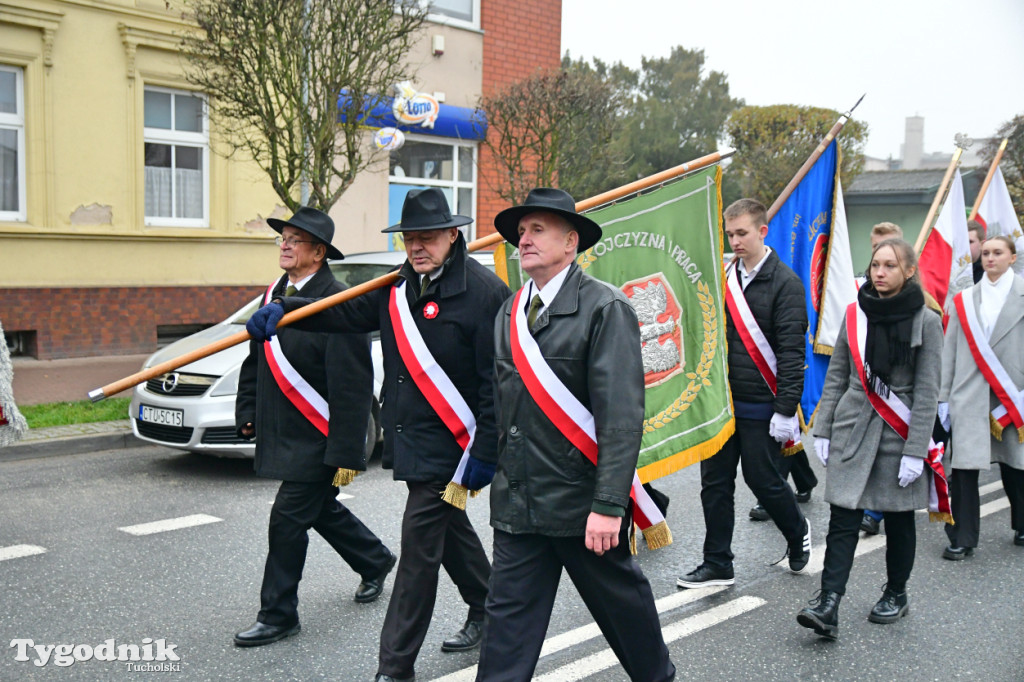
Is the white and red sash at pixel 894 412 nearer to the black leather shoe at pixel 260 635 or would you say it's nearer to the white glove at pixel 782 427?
the white glove at pixel 782 427

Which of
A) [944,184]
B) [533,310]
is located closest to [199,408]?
[533,310]

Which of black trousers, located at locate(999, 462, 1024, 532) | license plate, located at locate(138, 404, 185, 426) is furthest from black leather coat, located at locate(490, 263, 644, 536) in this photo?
license plate, located at locate(138, 404, 185, 426)

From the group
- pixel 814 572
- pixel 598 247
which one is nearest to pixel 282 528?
pixel 598 247

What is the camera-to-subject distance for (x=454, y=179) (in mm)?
18453

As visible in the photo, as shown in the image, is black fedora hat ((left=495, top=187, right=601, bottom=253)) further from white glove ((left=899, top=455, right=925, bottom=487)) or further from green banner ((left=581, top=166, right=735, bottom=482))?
white glove ((left=899, top=455, right=925, bottom=487))

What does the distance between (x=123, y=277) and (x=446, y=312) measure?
36.4ft

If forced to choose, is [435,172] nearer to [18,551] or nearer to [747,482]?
[18,551]

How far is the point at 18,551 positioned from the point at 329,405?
2.42m

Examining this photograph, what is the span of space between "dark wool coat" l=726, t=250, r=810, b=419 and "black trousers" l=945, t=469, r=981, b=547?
1646 millimetres

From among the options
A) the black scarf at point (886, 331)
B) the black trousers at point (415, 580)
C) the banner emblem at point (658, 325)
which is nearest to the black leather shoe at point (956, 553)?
the black scarf at point (886, 331)

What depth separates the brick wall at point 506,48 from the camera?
18.4 metres

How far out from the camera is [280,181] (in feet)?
37.5

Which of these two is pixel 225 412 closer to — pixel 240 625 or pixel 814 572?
pixel 240 625

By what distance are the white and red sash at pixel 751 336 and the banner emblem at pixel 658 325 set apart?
2.23ft
